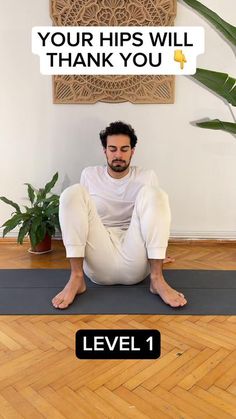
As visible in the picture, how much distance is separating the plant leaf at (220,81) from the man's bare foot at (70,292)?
1.33 meters

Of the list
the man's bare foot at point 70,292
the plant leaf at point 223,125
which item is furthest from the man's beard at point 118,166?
the plant leaf at point 223,125

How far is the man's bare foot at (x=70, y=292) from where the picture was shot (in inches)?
58.4

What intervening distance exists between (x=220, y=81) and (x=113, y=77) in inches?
29.7

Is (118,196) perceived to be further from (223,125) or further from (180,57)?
(180,57)

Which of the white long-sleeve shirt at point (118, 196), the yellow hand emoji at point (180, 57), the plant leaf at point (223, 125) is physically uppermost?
the yellow hand emoji at point (180, 57)

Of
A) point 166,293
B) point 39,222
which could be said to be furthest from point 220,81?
point 39,222

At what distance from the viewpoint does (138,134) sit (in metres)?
2.47

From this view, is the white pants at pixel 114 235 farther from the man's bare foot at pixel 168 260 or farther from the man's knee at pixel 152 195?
the man's bare foot at pixel 168 260

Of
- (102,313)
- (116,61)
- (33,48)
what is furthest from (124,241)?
(33,48)

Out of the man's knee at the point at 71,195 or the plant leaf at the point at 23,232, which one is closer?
the man's knee at the point at 71,195

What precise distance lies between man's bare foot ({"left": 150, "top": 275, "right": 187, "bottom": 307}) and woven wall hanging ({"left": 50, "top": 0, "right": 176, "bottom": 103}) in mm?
1357

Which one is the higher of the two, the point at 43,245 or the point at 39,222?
the point at 39,222

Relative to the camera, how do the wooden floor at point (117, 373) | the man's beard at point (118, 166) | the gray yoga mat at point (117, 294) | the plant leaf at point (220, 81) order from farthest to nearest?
1. the plant leaf at point (220, 81)
2. the man's beard at point (118, 166)
3. the gray yoga mat at point (117, 294)
4. the wooden floor at point (117, 373)

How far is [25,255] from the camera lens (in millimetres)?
2273
